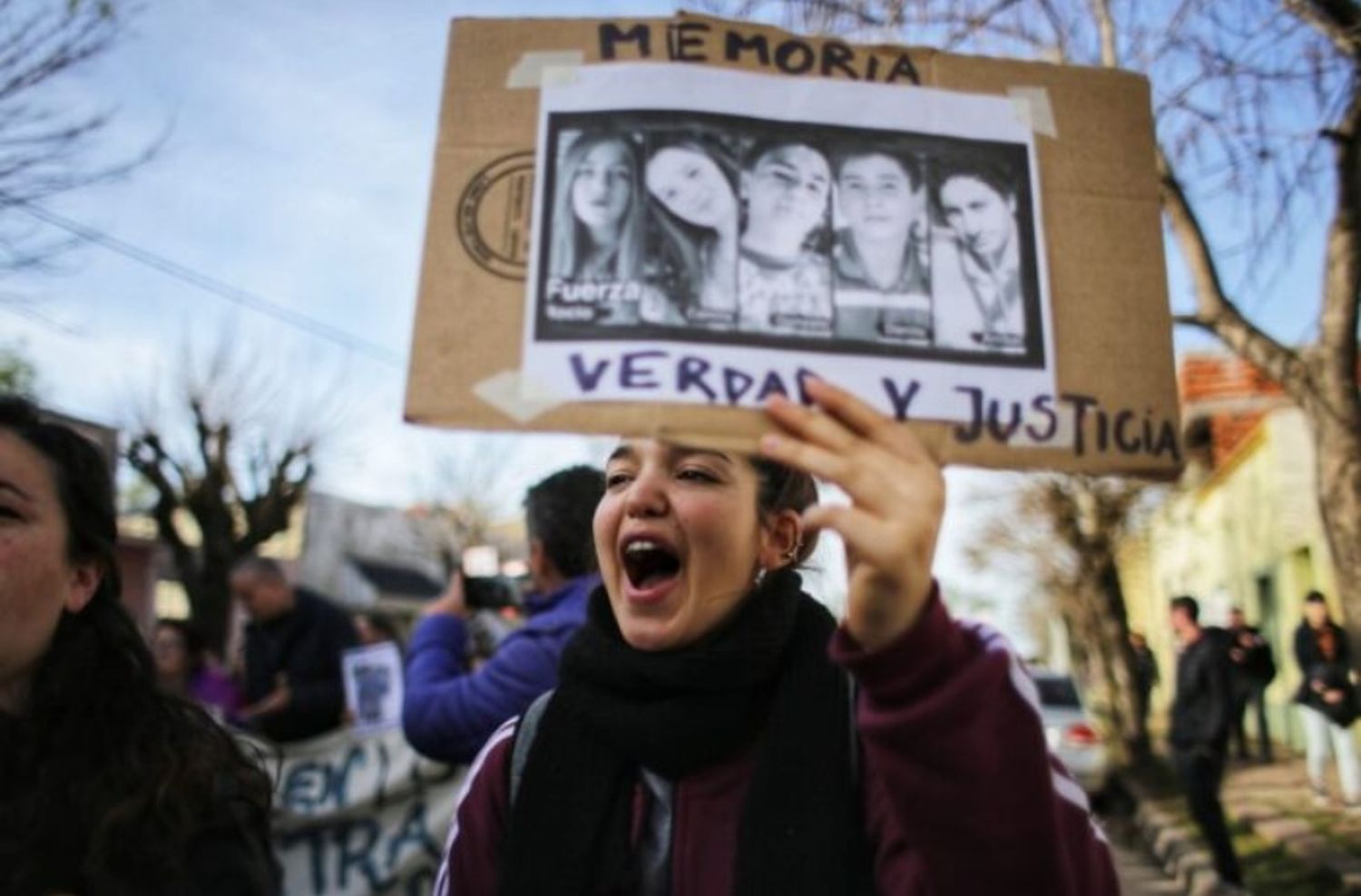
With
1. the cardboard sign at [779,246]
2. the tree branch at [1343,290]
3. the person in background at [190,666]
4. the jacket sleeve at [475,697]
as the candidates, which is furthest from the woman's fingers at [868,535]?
the person in background at [190,666]

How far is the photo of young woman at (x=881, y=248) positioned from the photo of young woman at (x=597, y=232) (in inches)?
9.6

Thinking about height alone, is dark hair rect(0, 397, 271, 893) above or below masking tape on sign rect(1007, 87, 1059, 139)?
below

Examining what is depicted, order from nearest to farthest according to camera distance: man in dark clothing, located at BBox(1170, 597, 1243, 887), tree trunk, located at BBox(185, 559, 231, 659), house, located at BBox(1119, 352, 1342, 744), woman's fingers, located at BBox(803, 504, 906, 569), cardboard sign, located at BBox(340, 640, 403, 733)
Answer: woman's fingers, located at BBox(803, 504, 906, 569) < cardboard sign, located at BBox(340, 640, 403, 733) < man in dark clothing, located at BBox(1170, 597, 1243, 887) < house, located at BBox(1119, 352, 1342, 744) < tree trunk, located at BBox(185, 559, 231, 659)

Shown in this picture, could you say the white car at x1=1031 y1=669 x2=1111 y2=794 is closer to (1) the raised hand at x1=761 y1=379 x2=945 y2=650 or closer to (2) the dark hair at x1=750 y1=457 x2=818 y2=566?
(2) the dark hair at x1=750 y1=457 x2=818 y2=566

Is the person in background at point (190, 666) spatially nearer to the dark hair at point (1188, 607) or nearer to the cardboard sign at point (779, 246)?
the cardboard sign at point (779, 246)

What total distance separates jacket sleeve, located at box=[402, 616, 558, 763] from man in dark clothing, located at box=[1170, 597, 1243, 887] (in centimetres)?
612

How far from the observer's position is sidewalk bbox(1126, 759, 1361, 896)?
25.8 feet

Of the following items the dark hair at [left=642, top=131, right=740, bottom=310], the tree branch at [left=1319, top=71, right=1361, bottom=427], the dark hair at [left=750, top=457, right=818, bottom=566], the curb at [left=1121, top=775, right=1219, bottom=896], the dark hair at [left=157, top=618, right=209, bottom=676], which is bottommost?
the curb at [left=1121, top=775, right=1219, bottom=896]

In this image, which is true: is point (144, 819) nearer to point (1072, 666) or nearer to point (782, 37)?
point (782, 37)

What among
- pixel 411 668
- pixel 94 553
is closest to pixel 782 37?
pixel 94 553

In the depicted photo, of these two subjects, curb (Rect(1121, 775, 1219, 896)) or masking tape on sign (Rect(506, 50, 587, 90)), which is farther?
curb (Rect(1121, 775, 1219, 896))

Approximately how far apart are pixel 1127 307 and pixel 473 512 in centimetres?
3893

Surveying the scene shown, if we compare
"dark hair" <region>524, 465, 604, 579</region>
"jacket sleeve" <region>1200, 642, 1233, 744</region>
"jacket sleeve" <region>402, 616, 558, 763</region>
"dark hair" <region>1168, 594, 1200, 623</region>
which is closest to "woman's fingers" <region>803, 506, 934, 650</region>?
"jacket sleeve" <region>402, 616, 558, 763</region>

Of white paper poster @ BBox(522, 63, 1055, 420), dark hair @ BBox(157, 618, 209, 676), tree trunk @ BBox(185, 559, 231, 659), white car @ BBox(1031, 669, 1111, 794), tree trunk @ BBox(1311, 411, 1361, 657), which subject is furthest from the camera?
tree trunk @ BBox(185, 559, 231, 659)
